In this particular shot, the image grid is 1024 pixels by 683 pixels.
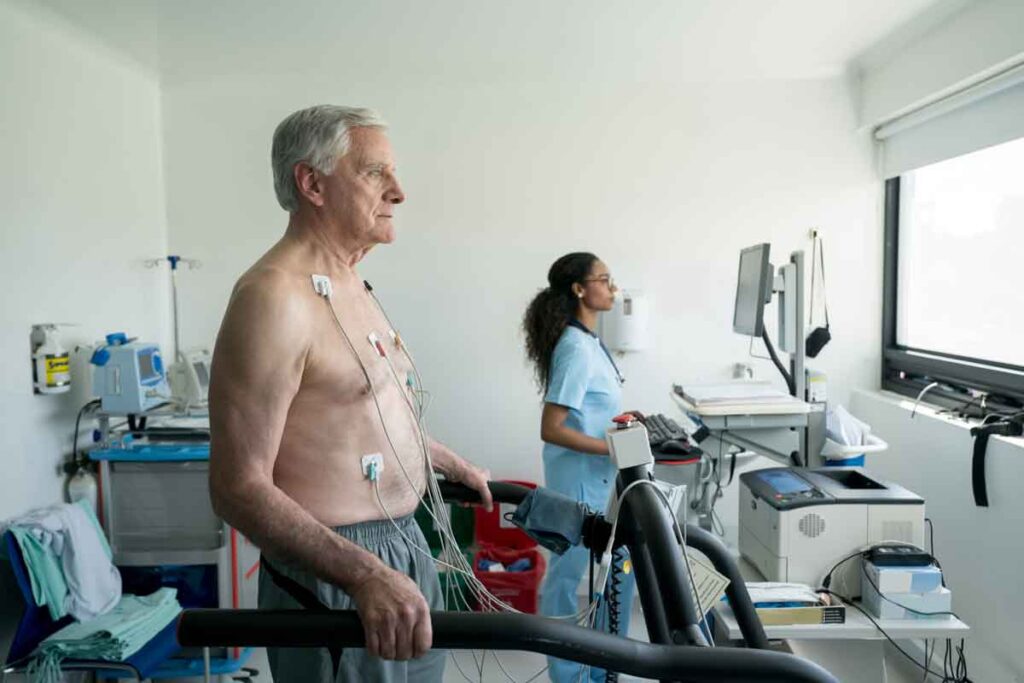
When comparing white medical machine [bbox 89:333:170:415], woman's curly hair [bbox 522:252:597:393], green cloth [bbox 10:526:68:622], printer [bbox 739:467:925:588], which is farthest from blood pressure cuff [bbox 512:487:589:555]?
white medical machine [bbox 89:333:170:415]

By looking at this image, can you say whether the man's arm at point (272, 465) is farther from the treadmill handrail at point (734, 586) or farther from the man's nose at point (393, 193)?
the treadmill handrail at point (734, 586)

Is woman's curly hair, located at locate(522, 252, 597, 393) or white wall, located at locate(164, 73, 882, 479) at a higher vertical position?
white wall, located at locate(164, 73, 882, 479)

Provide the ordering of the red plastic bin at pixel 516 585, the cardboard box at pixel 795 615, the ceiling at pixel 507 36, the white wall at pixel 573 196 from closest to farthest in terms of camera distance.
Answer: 1. the cardboard box at pixel 795 615
2. the ceiling at pixel 507 36
3. the red plastic bin at pixel 516 585
4. the white wall at pixel 573 196

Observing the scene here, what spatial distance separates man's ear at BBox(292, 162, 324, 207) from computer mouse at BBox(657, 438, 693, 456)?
5.53 feet

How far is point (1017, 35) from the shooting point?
2512mm

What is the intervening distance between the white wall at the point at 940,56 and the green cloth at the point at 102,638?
3440 millimetres

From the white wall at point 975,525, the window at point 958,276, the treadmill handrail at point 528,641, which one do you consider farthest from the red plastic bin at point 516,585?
the treadmill handrail at point 528,641

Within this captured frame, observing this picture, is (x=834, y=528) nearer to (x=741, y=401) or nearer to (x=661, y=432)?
(x=741, y=401)

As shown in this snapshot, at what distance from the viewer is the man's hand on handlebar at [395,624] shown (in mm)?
941

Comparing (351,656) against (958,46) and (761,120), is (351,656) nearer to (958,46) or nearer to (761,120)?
(958,46)

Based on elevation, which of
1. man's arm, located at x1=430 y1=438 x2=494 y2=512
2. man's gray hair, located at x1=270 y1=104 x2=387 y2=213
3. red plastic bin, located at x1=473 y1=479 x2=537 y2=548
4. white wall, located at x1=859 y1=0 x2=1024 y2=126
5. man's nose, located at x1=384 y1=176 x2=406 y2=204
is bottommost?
red plastic bin, located at x1=473 y1=479 x2=537 y2=548

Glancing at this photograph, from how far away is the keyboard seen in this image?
2.67 meters

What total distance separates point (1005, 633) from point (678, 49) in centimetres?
261

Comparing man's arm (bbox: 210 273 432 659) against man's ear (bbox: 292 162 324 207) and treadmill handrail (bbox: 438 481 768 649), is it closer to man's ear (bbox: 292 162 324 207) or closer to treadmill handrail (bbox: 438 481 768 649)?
man's ear (bbox: 292 162 324 207)
